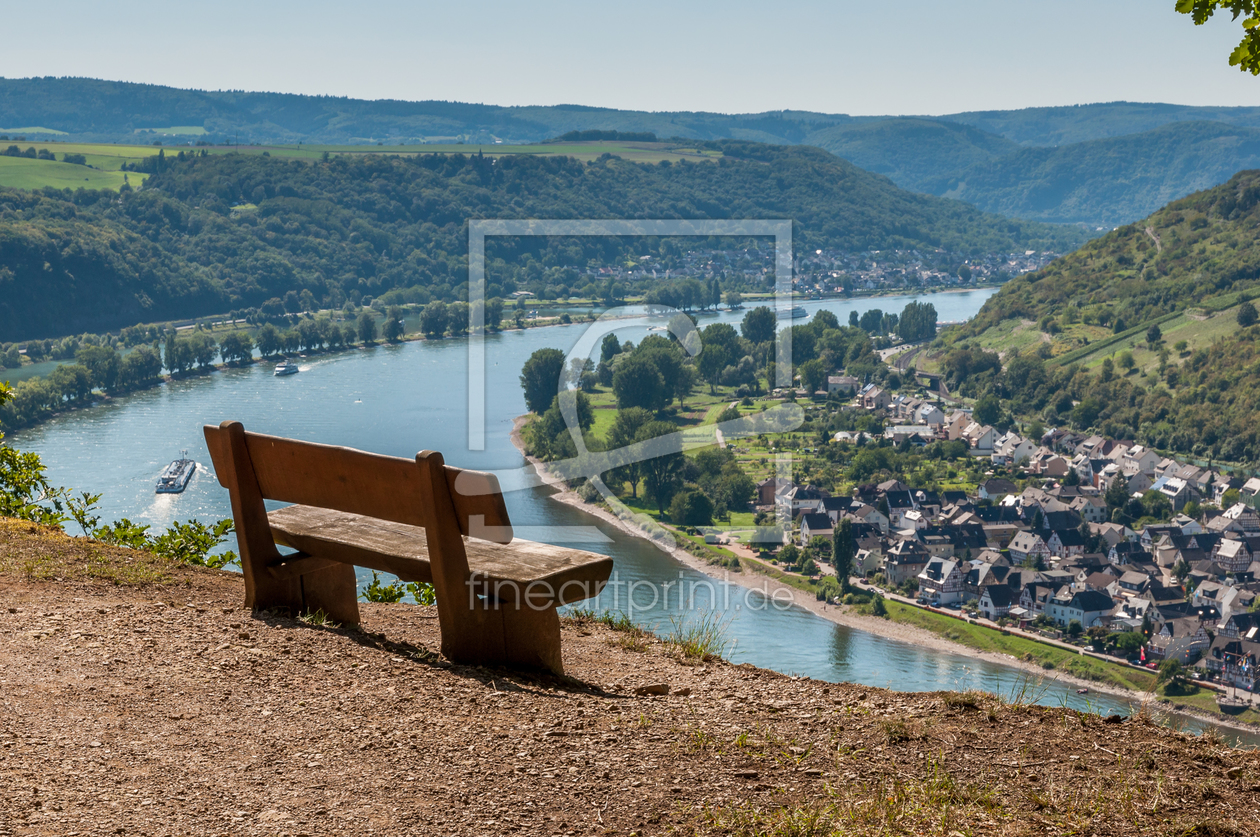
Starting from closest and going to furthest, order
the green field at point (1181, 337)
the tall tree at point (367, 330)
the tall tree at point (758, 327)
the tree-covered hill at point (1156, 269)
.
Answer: the tall tree at point (758, 327) → the green field at point (1181, 337) → the tall tree at point (367, 330) → the tree-covered hill at point (1156, 269)

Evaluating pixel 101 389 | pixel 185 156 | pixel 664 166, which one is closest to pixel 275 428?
pixel 101 389

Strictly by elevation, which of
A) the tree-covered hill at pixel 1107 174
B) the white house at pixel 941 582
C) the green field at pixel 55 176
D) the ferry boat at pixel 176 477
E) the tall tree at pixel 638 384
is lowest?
the white house at pixel 941 582

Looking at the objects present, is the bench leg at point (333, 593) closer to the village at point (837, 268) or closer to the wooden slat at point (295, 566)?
the wooden slat at point (295, 566)

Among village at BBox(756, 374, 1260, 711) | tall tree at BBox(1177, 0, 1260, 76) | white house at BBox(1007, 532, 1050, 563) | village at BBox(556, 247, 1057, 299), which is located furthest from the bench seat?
village at BBox(556, 247, 1057, 299)

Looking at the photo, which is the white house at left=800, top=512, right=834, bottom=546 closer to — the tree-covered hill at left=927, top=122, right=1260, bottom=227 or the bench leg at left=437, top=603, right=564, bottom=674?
the bench leg at left=437, top=603, right=564, bottom=674

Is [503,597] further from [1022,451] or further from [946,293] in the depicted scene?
[946,293]

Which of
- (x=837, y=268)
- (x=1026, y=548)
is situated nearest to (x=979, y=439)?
(x=1026, y=548)

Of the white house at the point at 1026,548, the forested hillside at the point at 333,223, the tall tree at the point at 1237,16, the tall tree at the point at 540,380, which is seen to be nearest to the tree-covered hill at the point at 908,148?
the forested hillside at the point at 333,223
